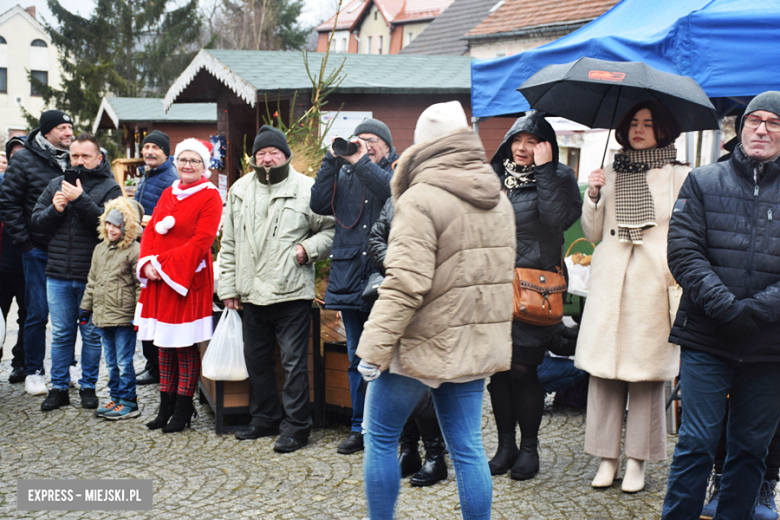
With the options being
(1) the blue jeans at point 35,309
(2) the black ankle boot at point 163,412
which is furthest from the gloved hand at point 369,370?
(1) the blue jeans at point 35,309

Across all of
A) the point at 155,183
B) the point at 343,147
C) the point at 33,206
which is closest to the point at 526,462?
the point at 343,147

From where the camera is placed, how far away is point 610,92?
4.47 meters

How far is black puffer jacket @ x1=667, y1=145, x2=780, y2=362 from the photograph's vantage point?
3.21 m

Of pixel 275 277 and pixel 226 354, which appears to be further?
pixel 226 354

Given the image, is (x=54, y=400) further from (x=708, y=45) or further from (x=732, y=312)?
(x=708, y=45)

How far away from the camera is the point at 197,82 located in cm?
1275

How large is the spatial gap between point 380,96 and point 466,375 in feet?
30.5

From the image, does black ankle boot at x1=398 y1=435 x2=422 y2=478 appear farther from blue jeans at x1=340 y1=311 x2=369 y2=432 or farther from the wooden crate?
the wooden crate

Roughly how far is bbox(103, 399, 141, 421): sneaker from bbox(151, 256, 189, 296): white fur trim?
106cm

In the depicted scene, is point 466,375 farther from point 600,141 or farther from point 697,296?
point 600,141

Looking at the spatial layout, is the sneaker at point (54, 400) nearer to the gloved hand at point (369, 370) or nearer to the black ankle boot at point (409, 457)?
the black ankle boot at point (409, 457)

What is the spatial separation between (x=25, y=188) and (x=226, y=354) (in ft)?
7.54

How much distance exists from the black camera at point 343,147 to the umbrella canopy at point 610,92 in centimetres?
103

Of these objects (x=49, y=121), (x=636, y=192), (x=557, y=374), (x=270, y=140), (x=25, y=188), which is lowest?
(x=557, y=374)
